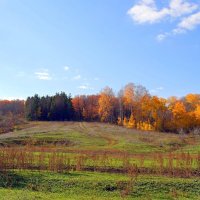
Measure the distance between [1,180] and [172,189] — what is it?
11.6m

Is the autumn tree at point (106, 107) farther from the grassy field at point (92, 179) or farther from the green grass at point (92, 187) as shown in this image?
the green grass at point (92, 187)

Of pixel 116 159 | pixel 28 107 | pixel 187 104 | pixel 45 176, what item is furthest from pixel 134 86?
pixel 45 176

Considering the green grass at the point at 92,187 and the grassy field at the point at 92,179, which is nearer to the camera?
the green grass at the point at 92,187

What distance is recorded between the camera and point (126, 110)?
426 ft

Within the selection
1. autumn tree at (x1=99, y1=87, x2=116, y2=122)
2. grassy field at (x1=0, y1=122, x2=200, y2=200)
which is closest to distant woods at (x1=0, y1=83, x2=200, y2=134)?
autumn tree at (x1=99, y1=87, x2=116, y2=122)

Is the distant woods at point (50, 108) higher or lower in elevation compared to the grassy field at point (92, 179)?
higher

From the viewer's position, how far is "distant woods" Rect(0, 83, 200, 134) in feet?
365

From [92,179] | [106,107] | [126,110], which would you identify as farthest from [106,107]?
[92,179]

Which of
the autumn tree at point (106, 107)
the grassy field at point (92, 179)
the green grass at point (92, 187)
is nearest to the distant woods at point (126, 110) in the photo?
the autumn tree at point (106, 107)

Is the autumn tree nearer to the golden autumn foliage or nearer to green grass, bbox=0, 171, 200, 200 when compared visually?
the golden autumn foliage

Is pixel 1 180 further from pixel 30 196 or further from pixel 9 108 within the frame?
pixel 9 108

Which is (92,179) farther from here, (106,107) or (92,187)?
(106,107)

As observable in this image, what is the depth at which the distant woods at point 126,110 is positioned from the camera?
365 feet

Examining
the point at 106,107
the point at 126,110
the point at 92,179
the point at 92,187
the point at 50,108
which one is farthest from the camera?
the point at 126,110
